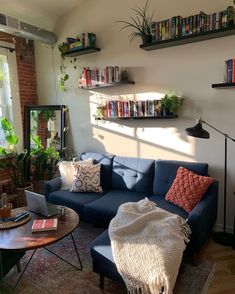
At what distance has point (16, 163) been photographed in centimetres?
379

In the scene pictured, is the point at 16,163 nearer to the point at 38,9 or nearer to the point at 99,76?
the point at 99,76

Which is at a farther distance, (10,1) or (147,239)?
(10,1)

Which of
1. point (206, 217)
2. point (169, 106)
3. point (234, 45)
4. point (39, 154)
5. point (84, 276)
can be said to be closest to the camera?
point (84, 276)

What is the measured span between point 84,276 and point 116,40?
291 centimetres

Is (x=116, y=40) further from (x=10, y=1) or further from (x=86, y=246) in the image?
(x=86, y=246)

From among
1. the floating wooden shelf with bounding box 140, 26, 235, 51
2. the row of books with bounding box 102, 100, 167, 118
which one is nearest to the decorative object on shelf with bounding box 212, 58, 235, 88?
the floating wooden shelf with bounding box 140, 26, 235, 51

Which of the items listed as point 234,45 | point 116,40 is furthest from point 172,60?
point 116,40

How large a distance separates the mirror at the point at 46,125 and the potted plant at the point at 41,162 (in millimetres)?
181

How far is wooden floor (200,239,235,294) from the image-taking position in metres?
2.04

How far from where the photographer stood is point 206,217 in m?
2.43

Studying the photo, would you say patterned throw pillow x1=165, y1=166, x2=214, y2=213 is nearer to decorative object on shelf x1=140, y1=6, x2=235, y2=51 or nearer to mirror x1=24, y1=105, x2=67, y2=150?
decorative object on shelf x1=140, y1=6, x2=235, y2=51

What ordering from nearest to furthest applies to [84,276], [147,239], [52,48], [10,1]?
[147,239] < [84,276] < [10,1] < [52,48]

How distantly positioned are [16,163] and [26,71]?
5.32 ft

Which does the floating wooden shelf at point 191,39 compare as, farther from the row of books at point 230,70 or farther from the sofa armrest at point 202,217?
the sofa armrest at point 202,217
